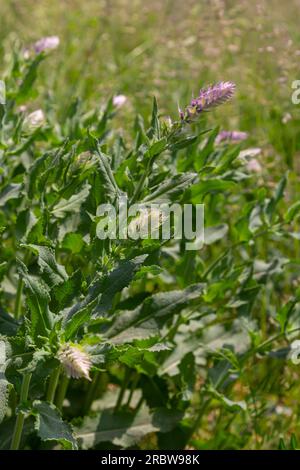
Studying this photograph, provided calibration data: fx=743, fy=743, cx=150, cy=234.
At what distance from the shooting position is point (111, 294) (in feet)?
4.66

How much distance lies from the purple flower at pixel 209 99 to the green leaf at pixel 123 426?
836mm

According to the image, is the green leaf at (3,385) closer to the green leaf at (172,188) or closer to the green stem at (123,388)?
the green leaf at (172,188)

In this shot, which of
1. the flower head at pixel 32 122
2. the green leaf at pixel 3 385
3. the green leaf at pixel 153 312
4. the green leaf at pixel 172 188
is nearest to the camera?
the green leaf at pixel 3 385

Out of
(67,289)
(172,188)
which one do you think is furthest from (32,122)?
(67,289)

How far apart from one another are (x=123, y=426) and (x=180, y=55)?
2120 millimetres

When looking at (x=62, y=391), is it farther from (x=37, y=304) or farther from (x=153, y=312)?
(x=37, y=304)

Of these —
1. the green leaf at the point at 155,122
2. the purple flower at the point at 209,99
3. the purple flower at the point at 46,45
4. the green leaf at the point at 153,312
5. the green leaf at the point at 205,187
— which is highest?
the purple flower at the point at 209,99

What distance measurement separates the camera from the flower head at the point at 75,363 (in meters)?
1.10

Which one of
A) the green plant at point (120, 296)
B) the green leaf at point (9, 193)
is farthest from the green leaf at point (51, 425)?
the green leaf at point (9, 193)

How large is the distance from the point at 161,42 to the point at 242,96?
1.80 feet

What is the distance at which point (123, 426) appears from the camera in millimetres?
1870

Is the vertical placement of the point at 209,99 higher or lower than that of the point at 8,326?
higher

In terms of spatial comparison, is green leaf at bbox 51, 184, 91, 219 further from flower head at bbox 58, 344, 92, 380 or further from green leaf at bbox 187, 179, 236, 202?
flower head at bbox 58, 344, 92, 380
